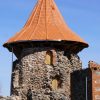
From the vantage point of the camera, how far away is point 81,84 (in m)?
34.4

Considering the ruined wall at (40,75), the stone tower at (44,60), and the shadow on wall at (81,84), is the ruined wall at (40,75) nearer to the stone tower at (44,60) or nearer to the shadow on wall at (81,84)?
the stone tower at (44,60)

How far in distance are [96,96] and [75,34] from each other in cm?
648

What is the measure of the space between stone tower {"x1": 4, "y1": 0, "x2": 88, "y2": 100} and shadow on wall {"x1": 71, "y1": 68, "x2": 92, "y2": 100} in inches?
19.5

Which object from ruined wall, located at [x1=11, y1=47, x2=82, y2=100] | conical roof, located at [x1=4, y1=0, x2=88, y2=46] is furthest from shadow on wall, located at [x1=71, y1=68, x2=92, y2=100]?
conical roof, located at [x1=4, y1=0, x2=88, y2=46]

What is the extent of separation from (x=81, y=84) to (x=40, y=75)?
3099 mm

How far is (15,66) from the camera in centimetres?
3738

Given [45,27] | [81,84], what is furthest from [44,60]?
[81,84]

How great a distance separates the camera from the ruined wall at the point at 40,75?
117 ft

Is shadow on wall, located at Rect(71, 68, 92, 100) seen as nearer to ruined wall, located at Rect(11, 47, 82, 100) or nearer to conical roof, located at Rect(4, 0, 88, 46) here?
ruined wall, located at Rect(11, 47, 82, 100)

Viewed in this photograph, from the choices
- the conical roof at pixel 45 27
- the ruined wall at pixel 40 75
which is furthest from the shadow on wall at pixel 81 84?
the conical roof at pixel 45 27

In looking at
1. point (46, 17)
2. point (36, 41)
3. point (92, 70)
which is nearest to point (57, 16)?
point (46, 17)

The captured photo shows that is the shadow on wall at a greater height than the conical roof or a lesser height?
lesser

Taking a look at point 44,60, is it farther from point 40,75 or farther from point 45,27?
point 45,27

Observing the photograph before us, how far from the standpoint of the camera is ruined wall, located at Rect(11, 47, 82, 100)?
3558 centimetres
